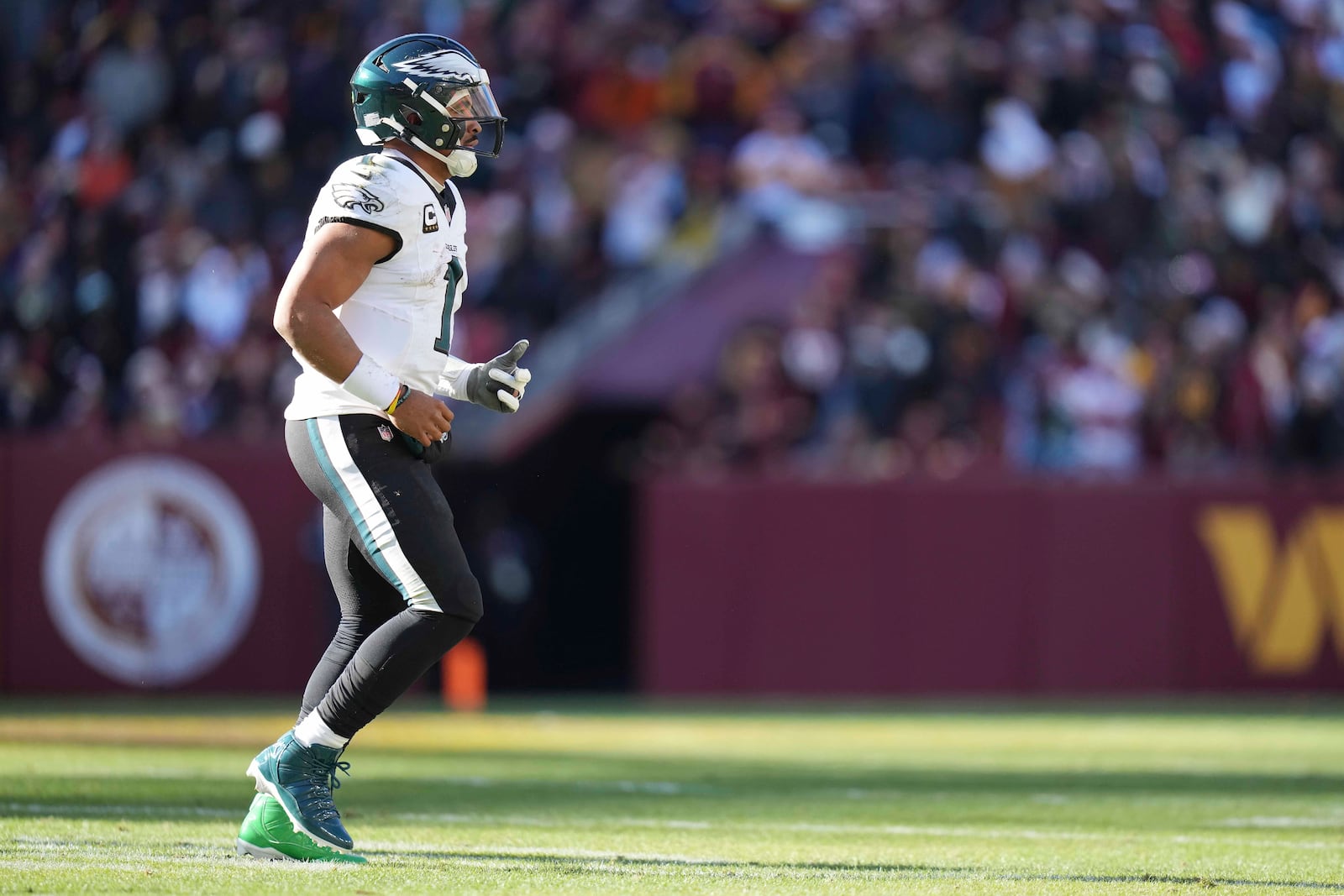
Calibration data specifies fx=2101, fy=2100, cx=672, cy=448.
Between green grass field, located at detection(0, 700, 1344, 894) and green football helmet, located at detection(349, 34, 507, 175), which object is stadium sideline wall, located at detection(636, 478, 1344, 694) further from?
green football helmet, located at detection(349, 34, 507, 175)

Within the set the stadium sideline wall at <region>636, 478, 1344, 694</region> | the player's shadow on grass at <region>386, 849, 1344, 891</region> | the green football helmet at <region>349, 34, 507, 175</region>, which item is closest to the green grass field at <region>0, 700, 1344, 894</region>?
the player's shadow on grass at <region>386, 849, 1344, 891</region>

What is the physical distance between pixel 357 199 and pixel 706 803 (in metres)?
3.18

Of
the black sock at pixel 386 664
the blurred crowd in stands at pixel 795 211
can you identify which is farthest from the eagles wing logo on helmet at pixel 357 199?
the blurred crowd in stands at pixel 795 211

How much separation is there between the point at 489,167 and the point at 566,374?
228cm

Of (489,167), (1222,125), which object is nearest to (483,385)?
(489,167)

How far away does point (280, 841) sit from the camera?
18.1 ft

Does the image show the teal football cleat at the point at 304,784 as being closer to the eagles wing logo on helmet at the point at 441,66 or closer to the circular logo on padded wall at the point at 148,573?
the eagles wing logo on helmet at the point at 441,66

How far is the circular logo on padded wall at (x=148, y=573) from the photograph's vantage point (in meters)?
13.6

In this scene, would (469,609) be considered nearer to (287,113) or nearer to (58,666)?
(58,666)

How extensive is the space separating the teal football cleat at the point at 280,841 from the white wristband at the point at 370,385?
43.1 inches

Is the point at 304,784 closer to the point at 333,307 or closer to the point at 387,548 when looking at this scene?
the point at 387,548

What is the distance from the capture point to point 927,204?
16.4 metres

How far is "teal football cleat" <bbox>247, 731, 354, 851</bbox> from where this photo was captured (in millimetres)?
5527

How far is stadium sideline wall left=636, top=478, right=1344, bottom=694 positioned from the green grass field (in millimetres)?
1345
